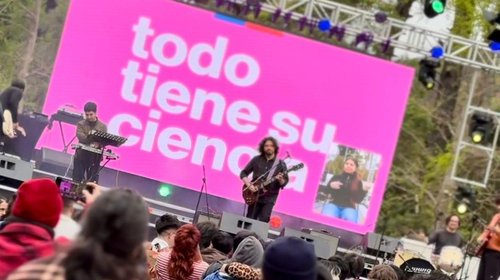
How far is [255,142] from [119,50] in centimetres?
218

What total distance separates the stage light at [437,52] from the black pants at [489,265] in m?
4.36

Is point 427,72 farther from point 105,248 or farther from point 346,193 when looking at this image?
point 105,248

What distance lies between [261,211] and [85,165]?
6.59 feet

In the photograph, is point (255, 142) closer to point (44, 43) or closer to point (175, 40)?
point (175, 40)

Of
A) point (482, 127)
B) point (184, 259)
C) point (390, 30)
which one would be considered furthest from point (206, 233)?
point (482, 127)

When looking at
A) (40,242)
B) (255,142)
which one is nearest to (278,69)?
(255,142)

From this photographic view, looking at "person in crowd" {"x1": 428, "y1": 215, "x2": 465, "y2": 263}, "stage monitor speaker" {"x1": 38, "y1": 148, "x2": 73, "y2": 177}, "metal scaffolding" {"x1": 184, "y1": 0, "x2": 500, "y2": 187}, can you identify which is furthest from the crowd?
"metal scaffolding" {"x1": 184, "y1": 0, "x2": 500, "y2": 187}

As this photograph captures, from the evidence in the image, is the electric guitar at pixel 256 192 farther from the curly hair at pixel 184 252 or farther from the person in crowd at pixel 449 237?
the curly hair at pixel 184 252

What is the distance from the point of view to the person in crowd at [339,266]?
6.43 metres

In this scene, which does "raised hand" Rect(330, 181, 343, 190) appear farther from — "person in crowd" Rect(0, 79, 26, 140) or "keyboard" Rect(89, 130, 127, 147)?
"person in crowd" Rect(0, 79, 26, 140)

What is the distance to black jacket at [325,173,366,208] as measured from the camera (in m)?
13.6

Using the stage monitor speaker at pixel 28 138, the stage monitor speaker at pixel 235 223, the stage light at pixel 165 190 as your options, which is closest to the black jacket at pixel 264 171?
the stage monitor speaker at pixel 235 223

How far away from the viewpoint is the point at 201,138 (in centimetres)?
1335

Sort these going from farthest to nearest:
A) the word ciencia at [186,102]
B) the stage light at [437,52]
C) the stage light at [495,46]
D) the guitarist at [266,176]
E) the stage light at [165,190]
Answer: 1. the stage light at [437,52]
2. the stage light at [495,46]
3. the word ciencia at [186,102]
4. the stage light at [165,190]
5. the guitarist at [266,176]
